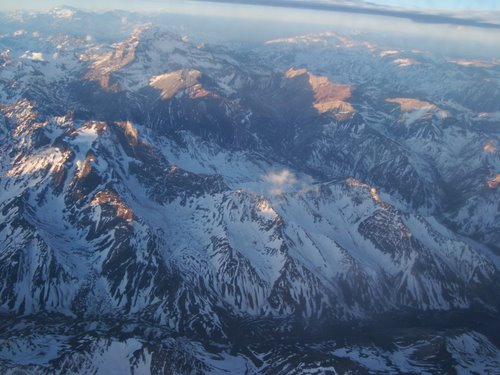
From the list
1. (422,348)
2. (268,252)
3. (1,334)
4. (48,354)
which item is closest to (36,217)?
(1,334)

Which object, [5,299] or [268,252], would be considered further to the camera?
[268,252]

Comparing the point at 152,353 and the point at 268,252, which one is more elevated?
the point at 152,353

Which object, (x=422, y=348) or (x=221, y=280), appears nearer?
(x=422, y=348)

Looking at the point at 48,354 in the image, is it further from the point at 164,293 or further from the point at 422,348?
the point at 422,348

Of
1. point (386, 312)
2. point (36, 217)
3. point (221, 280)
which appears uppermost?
point (36, 217)

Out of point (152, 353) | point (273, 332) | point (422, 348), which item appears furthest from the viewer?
point (273, 332)

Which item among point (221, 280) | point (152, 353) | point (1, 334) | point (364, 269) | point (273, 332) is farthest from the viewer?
point (364, 269)

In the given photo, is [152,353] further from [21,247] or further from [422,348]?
[422,348]

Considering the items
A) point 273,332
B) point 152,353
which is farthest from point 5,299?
point 273,332

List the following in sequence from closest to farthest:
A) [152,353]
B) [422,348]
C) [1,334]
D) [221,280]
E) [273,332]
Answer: [152,353] < [1,334] < [422,348] < [273,332] < [221,280]
